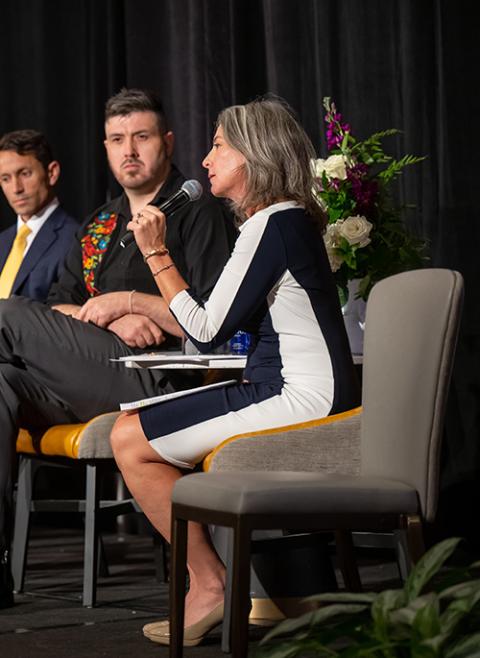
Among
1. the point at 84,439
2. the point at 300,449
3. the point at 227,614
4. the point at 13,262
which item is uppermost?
the point at 13,262

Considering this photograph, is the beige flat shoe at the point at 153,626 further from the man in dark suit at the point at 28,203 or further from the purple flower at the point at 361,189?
the man in dark suit at the point at 28,203

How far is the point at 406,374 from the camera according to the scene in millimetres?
2143

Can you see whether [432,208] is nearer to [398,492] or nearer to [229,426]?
[229,426]

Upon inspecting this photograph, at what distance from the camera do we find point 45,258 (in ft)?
13.7

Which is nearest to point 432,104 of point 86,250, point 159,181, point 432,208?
point 432,208

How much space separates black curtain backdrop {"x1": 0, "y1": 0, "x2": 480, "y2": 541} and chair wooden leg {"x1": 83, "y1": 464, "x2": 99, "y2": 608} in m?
1.04

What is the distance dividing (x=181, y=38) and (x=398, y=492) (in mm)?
2805

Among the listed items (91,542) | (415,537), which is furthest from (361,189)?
(415,537)

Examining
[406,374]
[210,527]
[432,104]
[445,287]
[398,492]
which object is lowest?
[210,527]

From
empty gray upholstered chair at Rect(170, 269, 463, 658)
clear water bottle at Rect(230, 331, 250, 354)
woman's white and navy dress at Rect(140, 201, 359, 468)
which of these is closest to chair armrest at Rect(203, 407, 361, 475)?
woman's white and navy dress at Rect(140, 201, 359, 468)

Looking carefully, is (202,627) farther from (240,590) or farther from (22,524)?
(22,524)

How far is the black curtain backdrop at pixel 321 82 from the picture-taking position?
3.44 m

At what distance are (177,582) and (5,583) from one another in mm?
964

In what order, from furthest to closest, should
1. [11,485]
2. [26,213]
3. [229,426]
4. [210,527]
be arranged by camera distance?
1. [26,213]
2. [11,485]
3. [210,527]
4. [229,426]
